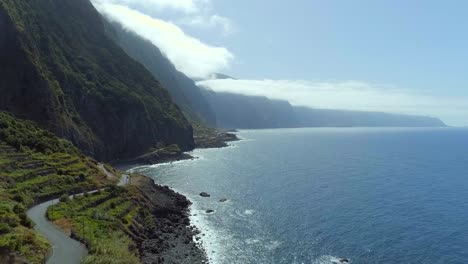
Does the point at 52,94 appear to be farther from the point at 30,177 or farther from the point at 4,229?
the point at 4,229

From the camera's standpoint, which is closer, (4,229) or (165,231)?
(4,229)

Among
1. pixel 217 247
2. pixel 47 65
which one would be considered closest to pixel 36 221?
pixel 217 247

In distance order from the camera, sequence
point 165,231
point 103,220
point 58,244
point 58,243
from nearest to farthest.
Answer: point 58,244
point 58,243
point 103,220
point 165,231

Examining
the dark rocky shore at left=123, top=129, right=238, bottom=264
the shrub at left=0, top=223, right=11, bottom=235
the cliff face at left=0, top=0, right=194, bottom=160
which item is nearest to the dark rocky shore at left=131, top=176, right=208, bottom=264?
the dark rocky shore at left=123, top=129, right=238, bottom=264

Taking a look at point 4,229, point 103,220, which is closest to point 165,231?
point 103,220

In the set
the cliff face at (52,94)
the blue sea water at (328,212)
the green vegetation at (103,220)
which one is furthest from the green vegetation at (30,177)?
the blue sea water at (328,212)

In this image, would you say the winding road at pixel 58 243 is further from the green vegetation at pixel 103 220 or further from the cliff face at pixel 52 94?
the cliff face at pixel 52 94
